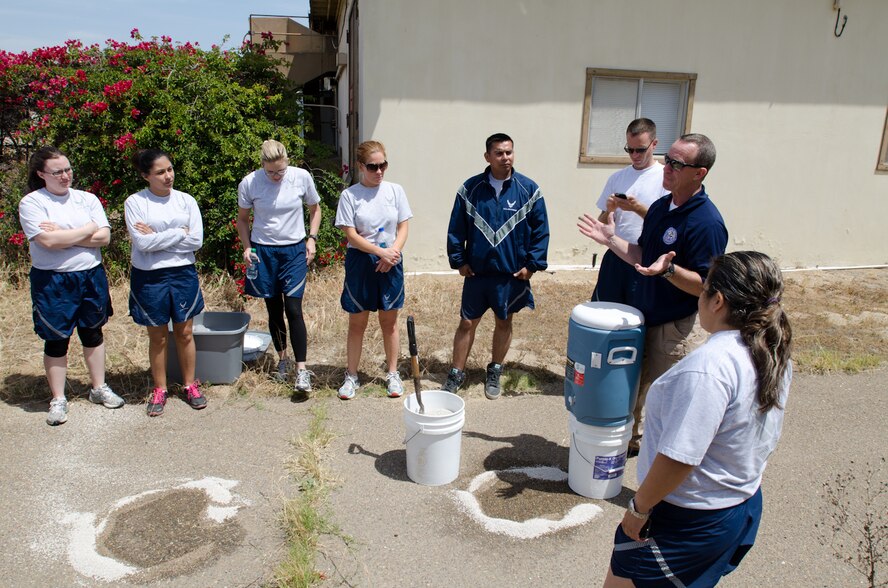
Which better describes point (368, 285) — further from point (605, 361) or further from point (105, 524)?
point (105, 524)

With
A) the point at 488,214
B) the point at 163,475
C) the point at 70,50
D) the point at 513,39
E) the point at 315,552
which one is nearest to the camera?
the point at 315,552

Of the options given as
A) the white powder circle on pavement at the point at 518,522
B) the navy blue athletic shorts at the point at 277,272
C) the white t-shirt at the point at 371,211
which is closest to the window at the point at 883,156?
the white t-shirt at the point at 371,211

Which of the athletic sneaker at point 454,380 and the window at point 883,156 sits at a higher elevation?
the window at point 883,156

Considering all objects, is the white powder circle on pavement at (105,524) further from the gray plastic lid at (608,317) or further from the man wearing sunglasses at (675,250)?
the man wearing sunglasses at (675,250)

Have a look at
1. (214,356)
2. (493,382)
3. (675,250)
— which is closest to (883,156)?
(493,382)

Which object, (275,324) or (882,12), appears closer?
(275,324)

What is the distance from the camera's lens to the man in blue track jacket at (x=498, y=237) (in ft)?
15.5

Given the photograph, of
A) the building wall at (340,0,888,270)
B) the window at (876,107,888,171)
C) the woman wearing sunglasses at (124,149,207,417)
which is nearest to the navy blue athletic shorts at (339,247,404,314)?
the woman wearing sunglasses at (124,149,207,417)

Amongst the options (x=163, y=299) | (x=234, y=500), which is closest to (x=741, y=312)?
(x=234, y=500)

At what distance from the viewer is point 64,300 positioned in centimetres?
435

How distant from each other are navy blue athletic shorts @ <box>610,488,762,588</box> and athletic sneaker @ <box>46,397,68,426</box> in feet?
13.0

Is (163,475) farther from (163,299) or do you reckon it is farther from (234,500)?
(163,299)

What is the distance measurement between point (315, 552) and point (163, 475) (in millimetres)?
1287

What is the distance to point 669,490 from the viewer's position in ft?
6.39
